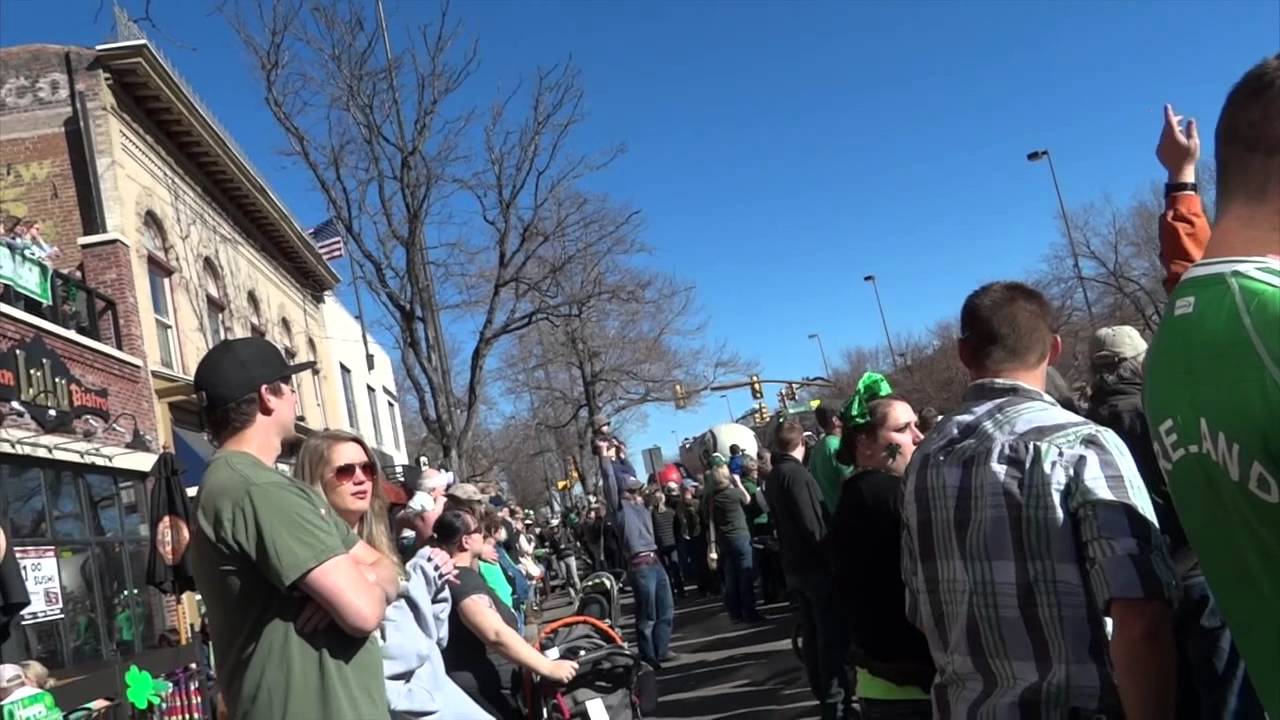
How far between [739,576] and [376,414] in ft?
81.6

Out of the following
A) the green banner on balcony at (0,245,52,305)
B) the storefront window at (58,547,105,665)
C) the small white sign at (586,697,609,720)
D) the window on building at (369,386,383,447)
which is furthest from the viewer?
the window on building at (369,386,383,447)

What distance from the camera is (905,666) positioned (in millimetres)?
3357

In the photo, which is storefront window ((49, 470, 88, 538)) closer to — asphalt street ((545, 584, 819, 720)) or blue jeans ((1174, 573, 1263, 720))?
asphalt street ((545, 584, 819, 720))

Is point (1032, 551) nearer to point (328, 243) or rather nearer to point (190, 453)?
point (190, 453)

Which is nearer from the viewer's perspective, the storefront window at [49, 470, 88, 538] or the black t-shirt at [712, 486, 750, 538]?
the black t-shirt at [712, 486, 750, 538]

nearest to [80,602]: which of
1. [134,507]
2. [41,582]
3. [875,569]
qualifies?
[41,582]

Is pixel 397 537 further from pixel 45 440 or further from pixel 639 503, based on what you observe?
pixel 45 440

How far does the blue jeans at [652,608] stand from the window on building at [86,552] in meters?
4.93

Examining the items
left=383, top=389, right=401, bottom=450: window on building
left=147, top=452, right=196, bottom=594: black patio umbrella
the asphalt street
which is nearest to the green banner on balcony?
left=147, top=452, right=196, bottom=594: black patio umbrella

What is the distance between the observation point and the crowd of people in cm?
144

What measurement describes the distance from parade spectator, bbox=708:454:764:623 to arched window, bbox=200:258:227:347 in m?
10.8

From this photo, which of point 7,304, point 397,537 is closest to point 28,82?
point 7,304

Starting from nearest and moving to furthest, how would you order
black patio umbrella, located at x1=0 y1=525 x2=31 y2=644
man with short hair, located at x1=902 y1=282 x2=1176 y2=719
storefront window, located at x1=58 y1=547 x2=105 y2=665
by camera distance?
1. man with short hair, located at x1=902 y1=282 x2=1176 y2=719
2. black patio umbrella, located at x1=0 y1=525 x2=31 y2=644
3. storefront window, located at x1=58 y1=547 x2=105 y2=665

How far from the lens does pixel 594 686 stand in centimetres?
495
